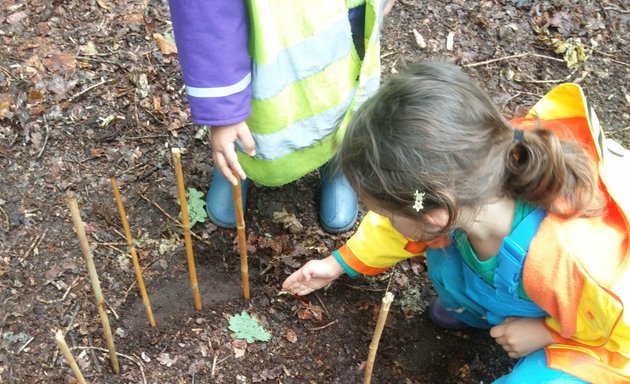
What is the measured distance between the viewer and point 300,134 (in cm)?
215

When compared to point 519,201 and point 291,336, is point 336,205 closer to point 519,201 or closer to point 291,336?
point 291,336

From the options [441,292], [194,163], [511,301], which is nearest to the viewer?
[511,301]

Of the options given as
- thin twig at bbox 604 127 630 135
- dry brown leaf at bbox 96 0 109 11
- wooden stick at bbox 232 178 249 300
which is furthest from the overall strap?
dry brown leaf at bbox 96 0 109 11

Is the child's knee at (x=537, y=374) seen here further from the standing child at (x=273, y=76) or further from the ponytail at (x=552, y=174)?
the standing child at (x=273, y=76)

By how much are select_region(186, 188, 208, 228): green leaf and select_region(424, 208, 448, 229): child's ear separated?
119cm

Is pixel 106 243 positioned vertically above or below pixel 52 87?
below

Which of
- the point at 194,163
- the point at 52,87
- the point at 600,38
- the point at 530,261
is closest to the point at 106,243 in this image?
the point at 194,163

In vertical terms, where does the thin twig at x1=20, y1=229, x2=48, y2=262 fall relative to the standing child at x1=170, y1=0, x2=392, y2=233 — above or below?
below

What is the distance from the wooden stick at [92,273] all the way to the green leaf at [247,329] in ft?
1.33

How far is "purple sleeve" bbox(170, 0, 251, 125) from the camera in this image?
65.2 inches

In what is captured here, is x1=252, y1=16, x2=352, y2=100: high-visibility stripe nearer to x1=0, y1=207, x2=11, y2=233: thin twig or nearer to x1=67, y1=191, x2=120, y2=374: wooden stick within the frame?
x1=67, y1=191, x2=120, y2=374: wooden stick

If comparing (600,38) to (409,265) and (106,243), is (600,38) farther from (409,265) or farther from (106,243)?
(106,243)

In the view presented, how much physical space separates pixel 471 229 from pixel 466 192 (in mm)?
262

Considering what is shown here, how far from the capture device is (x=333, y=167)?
2.43m
